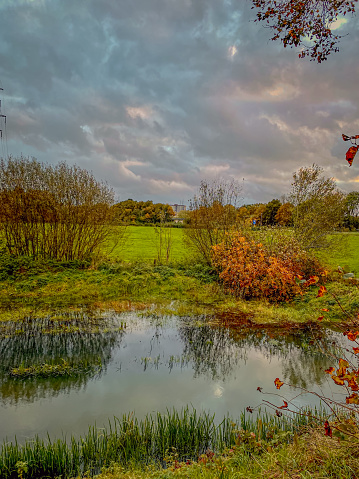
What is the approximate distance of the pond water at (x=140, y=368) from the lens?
4.96 m

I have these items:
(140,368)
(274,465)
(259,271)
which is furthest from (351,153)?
(259,271)

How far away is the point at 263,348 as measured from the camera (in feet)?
25.5

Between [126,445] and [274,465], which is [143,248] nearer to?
[126,445]

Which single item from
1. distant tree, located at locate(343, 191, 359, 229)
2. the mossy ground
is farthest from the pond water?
distant tree, located at locate(343, 191, 359, 229)

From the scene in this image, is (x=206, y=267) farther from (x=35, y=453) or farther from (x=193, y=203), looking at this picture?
(x=35, y=453)

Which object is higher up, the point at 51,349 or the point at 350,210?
the point at 350,210

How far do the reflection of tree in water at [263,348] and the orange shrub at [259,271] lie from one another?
2726 mm

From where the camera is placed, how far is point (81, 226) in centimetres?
1495

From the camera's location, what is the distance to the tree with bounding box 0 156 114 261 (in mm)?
14133

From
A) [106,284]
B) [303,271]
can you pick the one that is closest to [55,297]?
[106,284]

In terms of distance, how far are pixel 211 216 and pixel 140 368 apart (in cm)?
970

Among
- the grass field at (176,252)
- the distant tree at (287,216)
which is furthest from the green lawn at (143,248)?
the distant tree at (287,216)

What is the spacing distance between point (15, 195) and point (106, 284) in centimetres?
539

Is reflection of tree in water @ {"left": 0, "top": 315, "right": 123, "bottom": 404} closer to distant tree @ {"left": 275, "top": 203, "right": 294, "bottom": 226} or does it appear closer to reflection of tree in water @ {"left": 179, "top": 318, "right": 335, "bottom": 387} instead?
reflection of tree in water @ {"left": 179, "top": 318, "right": 335, "bottom": 387}
